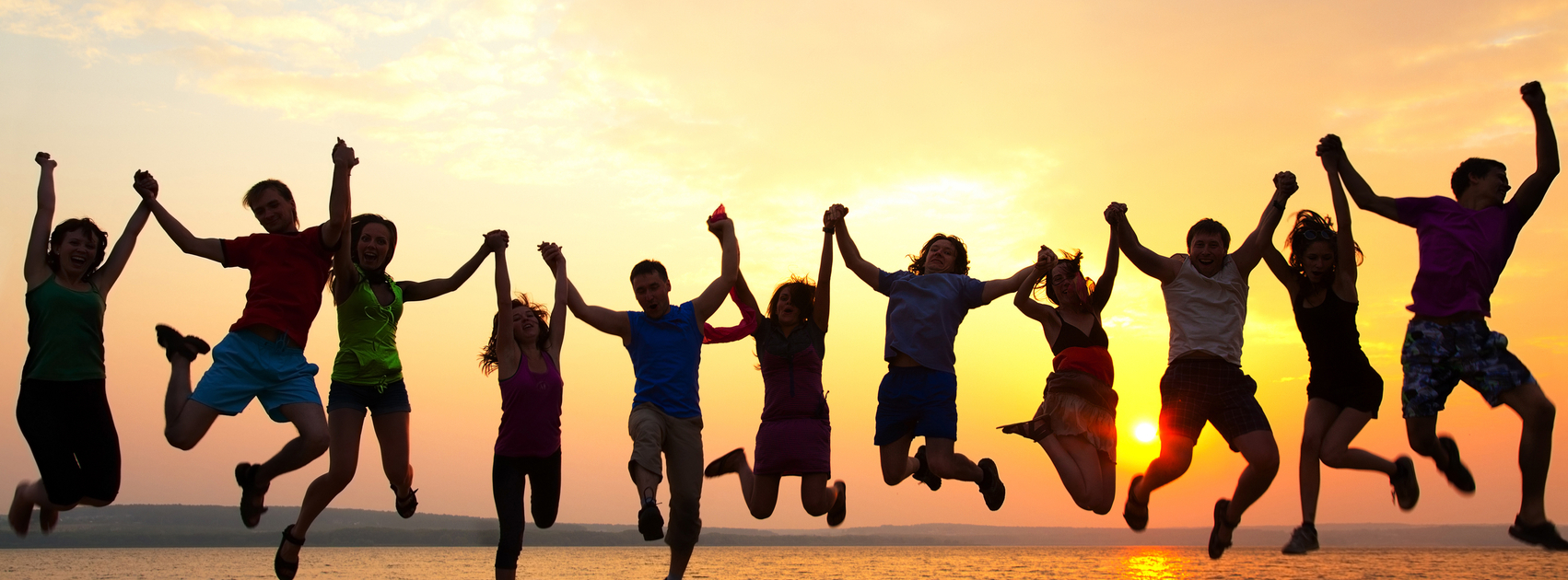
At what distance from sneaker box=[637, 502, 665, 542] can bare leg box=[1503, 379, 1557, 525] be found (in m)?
5.64

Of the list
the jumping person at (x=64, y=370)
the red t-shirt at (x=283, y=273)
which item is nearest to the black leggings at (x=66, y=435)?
the jumping person at (x=64, y=370)

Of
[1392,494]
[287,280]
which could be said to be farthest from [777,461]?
[1392,494]

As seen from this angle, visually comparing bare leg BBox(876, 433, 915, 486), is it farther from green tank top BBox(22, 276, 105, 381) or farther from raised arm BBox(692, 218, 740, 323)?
green tank top BBox(22, 276, 105, 381)

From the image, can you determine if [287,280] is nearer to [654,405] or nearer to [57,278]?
[57,278]

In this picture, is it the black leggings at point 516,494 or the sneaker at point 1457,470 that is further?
A: the black leggings at point 516,494

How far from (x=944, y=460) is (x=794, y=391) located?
4.47 feet

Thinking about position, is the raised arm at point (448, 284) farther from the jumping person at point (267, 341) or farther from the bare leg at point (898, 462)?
the bare leg at point (898, 462)

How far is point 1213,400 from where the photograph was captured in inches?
292

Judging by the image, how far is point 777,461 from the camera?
8375mm

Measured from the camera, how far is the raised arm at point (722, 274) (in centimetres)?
813

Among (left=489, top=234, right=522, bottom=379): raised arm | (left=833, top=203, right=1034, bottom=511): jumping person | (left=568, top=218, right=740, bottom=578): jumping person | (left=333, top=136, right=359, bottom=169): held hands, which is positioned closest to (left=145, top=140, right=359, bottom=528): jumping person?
(left=333, top=136, right=359, bottom=169): held hands

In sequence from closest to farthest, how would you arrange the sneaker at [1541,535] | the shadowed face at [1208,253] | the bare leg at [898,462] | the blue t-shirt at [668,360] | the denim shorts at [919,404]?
the sneaker at [1541,535] → the shadowed face at [1208,253] → the blue t-shirt at [668,360] → the denim shorts at [919,404] → the bare leg at [898,462]

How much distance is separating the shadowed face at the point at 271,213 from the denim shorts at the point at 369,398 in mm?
1166

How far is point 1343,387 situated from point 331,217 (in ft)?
23.9
